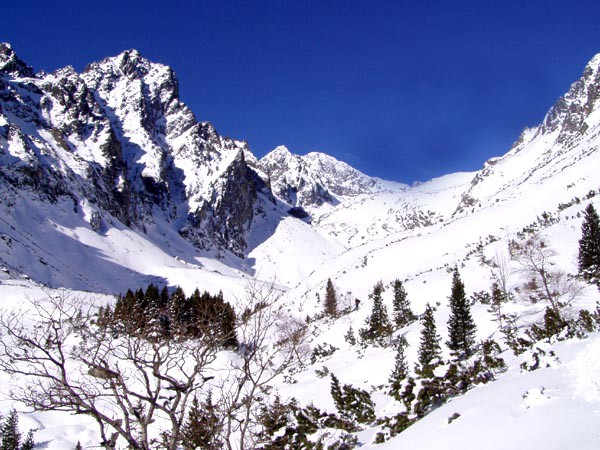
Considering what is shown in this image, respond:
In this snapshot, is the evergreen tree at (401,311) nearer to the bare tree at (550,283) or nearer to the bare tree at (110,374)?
the bare tree at (550,283)

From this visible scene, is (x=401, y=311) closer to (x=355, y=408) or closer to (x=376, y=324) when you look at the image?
(x=376, y=324)

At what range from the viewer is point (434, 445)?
22.5 feet

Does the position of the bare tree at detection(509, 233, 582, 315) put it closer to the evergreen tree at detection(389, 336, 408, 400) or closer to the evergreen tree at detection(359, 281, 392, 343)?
the evergreen tree at detection(389, 336, 408, 400)

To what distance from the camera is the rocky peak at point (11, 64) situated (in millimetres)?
162625

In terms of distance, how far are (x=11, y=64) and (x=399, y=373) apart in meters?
205

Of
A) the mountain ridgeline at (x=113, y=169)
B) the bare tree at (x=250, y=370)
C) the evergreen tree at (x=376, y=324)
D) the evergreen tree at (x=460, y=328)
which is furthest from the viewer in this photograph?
the mountain ridgeline at (x=113, y=169)

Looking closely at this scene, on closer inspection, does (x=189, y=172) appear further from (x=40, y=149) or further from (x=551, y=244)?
(x=551, y=244)

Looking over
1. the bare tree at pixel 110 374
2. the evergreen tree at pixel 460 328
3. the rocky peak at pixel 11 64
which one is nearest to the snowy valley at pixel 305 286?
the bare tree at pixel 110 374

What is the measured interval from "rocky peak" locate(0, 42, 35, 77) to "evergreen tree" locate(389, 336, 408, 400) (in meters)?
198

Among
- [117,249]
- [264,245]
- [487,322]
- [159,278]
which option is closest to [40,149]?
[117,249]

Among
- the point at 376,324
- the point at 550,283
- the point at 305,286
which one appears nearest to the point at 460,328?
the point at 550,283

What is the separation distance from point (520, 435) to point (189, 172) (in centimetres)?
20002

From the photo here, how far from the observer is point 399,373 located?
18.5m

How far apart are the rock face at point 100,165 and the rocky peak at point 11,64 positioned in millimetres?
352
